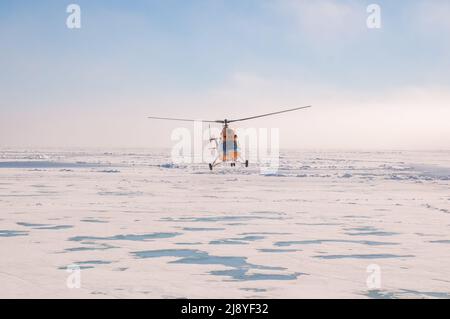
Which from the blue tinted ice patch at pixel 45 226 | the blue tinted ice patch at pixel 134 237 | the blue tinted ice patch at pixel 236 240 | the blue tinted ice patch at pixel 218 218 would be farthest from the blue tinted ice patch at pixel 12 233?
the blue tinted ice patch at pixel 236 240

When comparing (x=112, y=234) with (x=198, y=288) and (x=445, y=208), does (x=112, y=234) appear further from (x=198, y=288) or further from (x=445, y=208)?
(x=445, y=208)

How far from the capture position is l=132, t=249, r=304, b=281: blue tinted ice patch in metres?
10.2

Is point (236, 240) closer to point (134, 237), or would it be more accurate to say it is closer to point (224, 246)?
point (224, 246)

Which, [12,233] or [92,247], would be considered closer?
[92,247]

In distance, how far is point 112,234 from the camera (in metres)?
14.7

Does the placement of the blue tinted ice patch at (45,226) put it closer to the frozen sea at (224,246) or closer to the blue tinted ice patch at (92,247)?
the frozen sea at (224,246)

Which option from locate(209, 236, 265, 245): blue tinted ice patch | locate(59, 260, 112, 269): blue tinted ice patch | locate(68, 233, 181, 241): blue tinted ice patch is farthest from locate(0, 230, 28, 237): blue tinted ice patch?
locate(209, 236, 265, 245): blue tinted ice patch

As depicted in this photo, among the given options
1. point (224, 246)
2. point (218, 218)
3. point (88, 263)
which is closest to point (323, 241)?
point (224, 246)

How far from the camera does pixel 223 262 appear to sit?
11.4m

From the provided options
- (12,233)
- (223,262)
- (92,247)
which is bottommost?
(223,262)

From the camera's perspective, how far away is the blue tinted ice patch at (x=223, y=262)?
10242 millimetres

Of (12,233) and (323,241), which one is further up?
(12,233)

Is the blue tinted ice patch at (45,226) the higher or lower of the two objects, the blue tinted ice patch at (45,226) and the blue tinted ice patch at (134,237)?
the higher
